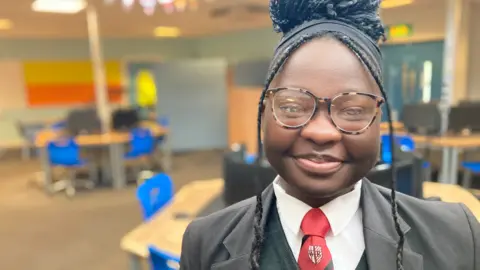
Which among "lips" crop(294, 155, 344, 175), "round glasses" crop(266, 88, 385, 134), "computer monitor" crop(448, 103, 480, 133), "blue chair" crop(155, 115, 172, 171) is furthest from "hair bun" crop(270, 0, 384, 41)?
"blue chair" crop(155, 115, 172, 171)

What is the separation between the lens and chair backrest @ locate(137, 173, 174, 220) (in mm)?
2564

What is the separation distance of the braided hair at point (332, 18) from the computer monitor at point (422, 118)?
4.54 metres

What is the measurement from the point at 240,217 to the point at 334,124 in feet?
1.01

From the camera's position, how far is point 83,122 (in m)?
5.87

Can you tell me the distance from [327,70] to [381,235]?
0.32 meters

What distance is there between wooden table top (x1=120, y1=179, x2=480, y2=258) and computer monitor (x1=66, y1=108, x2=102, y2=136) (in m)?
3.43

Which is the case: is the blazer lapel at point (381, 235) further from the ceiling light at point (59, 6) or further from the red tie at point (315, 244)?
the ceiling light at point (59, 6)

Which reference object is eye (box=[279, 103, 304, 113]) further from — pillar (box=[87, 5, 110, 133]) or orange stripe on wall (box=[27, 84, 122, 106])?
orange stripe on wall (box=[27, 84, 122, 106])

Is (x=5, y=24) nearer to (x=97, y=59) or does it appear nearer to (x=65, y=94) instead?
(x=97, y=59)

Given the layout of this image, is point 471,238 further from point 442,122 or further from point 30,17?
point 30,17

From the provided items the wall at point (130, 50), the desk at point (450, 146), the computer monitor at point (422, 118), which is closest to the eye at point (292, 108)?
the desk at point (450, 146)

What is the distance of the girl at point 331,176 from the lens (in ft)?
2.19

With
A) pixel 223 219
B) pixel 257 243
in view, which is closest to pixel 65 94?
pixel 223 219

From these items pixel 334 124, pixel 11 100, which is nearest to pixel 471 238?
pixel 334 124
